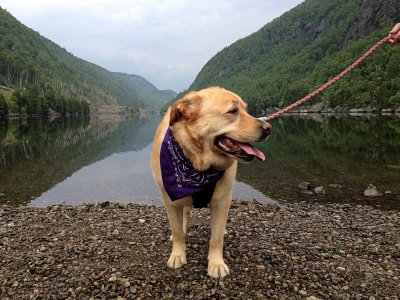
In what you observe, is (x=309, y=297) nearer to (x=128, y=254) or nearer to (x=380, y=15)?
(x=128, y=254)

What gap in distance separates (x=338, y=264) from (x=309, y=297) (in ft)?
5.31

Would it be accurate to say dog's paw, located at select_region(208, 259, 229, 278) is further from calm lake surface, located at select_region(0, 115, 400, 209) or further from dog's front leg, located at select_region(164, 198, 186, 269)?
calm lake surface, located at select_region(0, 115, 400, 209)

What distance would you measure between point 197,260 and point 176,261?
52cm

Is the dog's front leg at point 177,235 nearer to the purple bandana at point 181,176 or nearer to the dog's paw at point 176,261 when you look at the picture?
the dog's paw at point 176,261

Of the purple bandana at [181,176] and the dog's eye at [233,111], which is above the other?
the dog's eye at [233,111]

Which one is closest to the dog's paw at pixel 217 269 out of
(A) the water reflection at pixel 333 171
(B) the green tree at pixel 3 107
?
(A) the water reflection at pixel 333 171

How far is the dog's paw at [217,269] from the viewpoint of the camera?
682cm

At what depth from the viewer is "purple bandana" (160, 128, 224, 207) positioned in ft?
20.0

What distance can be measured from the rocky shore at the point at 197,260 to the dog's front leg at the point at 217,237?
21cm

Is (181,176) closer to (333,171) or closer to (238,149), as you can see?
(238,149)

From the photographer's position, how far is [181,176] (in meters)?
6.20

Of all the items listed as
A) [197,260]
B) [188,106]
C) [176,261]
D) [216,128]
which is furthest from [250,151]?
[197,260]

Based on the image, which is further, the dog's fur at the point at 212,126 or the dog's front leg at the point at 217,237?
the dog's front leg at the point at 217,237

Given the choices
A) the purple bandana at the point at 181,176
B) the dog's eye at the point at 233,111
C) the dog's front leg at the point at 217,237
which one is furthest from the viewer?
the dog's front leg at the point at 217,237
